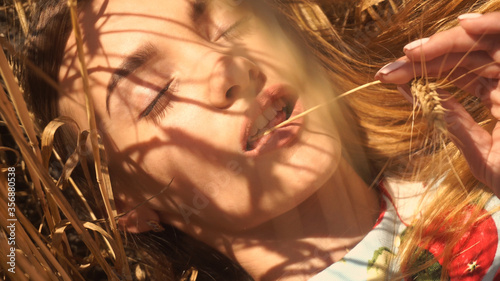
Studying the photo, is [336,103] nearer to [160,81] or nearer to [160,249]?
[160,81]

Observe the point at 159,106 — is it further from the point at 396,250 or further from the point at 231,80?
the point at 396,250

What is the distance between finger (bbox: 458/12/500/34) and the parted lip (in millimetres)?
360

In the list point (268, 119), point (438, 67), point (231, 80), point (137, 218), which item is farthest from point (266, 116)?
point (137, 218)

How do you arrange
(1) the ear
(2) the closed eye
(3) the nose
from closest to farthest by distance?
(3) the nose → (2) the closed eye → (1) the ear

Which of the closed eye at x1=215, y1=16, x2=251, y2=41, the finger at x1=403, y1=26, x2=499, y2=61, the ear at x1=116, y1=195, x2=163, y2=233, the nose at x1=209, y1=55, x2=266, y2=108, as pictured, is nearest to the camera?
the finger at x1=403, y1=26, x2=499, y2=61

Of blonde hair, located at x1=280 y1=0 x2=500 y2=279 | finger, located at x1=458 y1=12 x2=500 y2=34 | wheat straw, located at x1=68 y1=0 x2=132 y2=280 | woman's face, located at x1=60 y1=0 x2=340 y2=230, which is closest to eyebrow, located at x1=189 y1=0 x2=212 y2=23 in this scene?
woman's face, located at x1=60 y1=0 x2=340 y2=230

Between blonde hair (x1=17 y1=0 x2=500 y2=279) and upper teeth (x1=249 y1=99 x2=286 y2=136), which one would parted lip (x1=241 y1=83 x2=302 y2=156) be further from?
blonde hair (x1=17 y1=0 x2=500 y2=279)

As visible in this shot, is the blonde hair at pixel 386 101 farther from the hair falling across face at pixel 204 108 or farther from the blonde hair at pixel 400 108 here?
the hair falling across face at pixel 204 108

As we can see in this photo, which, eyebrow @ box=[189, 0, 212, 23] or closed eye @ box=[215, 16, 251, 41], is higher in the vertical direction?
eyebrow @ box=[189, 0, 212, 23]

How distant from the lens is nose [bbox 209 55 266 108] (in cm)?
98

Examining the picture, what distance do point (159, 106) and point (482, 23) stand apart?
2.00 ft

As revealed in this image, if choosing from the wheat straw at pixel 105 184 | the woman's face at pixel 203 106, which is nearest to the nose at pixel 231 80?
the woman's face at pixel 203 106

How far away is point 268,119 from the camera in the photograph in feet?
3.43

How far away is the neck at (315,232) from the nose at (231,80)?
30cm
